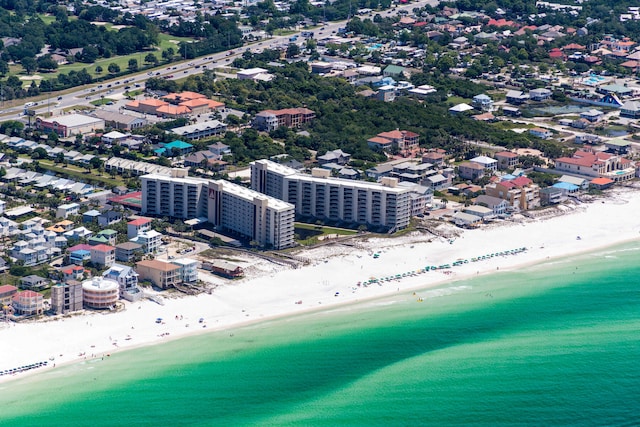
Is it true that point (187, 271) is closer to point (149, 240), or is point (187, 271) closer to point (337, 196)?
point (149, 240)

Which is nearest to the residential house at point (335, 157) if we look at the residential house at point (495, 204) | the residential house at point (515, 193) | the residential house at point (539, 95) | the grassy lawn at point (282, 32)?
the residential house at point (515, 193)

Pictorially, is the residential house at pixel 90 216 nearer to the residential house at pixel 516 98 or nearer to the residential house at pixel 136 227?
the residential house at pixel 136 227

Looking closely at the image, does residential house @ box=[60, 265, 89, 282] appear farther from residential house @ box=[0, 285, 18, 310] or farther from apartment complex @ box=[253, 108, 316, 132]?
apartment complex @ box=[253, 108, 316, 132]

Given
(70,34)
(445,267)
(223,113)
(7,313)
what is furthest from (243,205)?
(70,34)

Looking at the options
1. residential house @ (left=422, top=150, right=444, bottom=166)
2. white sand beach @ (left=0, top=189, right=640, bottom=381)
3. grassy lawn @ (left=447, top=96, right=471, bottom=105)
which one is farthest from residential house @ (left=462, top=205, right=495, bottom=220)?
grassy lawn @ (left=447, top=96, right=471, bottom=105)

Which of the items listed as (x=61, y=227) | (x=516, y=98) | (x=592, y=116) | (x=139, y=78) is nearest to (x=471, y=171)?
(x=592, y=116)

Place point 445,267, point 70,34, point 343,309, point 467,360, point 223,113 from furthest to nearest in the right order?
point 70,34 < point 223,113 < point 445,267 < point 343,309 < point 467,360

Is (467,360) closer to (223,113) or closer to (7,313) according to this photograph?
(7,313)
